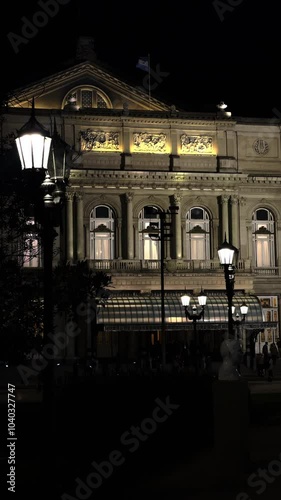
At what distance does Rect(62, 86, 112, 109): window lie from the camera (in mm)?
62344

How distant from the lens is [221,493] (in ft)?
48.1

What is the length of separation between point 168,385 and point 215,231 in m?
44.1

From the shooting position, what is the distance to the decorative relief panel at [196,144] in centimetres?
6450

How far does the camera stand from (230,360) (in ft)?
54.3

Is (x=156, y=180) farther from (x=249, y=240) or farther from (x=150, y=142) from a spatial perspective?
(x=249, y=240)

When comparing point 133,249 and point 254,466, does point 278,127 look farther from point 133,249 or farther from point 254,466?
point 254,466

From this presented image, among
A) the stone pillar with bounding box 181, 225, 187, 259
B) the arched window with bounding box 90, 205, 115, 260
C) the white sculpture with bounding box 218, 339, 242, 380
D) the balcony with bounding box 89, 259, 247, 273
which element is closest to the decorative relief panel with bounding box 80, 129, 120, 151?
the arched window with bounding box 90, 205, 115, 260

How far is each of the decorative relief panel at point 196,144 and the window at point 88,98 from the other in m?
6.01

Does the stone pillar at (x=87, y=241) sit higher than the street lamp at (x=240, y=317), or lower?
higher

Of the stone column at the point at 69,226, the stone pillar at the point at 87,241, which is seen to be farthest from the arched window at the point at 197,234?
the stone column at the point at 69,226

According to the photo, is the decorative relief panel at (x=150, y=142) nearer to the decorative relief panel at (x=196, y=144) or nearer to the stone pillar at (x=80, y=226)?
the decorative relief panel at (x=196, y=144)

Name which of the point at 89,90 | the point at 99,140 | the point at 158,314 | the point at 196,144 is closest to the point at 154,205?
the point at 196,144

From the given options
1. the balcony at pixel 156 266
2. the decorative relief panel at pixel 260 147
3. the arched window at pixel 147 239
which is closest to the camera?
the balcony at pixel 156 266

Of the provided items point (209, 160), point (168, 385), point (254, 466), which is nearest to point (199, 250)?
point (209, 160)
